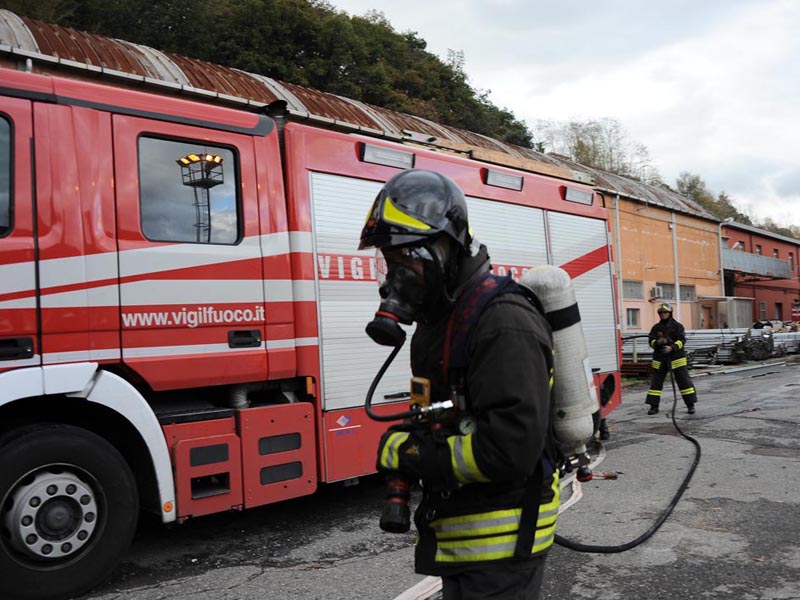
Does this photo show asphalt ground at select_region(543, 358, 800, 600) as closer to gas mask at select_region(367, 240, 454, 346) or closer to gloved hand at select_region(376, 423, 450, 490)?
gloved hand at select_region(376, 423, 450, 490)

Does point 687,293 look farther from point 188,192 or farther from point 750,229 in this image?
point 188,192

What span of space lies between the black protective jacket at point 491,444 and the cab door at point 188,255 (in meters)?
2.72

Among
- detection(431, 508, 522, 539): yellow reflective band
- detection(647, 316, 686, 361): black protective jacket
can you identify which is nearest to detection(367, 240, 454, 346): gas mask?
detection(431, 508, 522, 539): yellow reflective band

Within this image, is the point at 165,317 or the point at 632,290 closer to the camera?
the point at 165,317

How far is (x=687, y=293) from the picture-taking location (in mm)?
34094

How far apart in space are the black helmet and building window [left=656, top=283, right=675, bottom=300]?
103ft

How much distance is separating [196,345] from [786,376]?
1618cm

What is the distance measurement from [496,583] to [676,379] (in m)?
10.2

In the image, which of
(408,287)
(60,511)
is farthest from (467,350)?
(60,511)

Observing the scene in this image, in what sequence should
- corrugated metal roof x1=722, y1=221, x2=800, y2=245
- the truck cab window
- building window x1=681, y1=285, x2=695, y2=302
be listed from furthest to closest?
corrugated metal roof x1=722, y1=221, x2=800, y2=245 → building window x1=681, y1=285, x2=695, y2=302 → the truck cab window

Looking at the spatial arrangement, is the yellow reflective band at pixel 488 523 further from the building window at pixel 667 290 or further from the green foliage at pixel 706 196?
the green foliage at pixel 706 196

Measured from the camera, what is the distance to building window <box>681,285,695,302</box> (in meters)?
33.7

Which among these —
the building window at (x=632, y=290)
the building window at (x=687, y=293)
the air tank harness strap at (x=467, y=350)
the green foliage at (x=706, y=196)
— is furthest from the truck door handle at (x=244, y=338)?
the green foliage at (x=706, y=196)

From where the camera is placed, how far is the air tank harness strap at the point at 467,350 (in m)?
1.92
